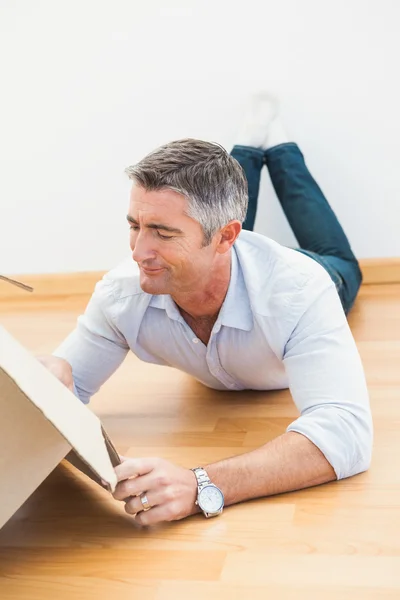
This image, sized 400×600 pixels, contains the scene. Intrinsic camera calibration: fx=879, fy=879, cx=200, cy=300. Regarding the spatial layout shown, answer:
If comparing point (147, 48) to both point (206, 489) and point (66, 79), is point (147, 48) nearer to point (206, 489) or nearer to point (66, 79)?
point (66, 79)

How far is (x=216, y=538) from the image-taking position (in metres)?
1.38

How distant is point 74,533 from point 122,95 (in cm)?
184

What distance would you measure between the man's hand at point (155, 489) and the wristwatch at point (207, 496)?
10 mm


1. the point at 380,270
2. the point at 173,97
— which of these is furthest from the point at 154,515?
the point at 173,97

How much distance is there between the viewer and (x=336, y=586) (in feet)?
4.01

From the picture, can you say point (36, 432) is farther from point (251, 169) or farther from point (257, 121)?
point (257, 121)

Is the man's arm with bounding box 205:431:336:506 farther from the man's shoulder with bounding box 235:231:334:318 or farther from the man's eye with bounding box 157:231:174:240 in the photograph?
the man's eye with bounding box 157:231:174:240

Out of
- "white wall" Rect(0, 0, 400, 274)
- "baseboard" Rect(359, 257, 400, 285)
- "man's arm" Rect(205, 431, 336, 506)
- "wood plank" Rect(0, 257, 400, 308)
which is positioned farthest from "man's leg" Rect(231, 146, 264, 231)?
"man's arm" Rect(205, 431, 336, 506)

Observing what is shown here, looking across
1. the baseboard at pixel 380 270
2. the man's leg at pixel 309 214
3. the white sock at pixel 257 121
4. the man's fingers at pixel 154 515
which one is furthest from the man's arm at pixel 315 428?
the baseboard at pixel 380 270

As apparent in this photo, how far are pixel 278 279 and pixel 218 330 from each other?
0.16m

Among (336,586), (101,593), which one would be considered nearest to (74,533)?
(101,593)

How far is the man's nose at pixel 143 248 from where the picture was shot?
1.53m

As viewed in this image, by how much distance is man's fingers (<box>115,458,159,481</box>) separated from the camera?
1326 millimetres

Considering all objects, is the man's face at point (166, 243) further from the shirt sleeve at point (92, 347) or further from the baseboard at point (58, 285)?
the baseboard at point (58, 285)
